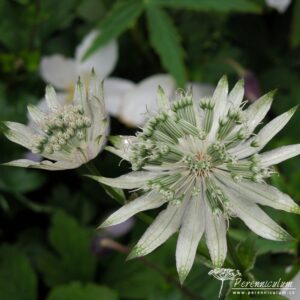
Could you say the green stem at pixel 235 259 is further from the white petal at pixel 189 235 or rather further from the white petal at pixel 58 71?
the white petal at pixel 58 71

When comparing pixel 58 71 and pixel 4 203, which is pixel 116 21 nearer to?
pixel 58 71

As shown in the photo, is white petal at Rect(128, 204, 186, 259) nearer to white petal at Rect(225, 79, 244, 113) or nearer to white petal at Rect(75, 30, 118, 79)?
white petal at Rect(225, 79, 244, 113)

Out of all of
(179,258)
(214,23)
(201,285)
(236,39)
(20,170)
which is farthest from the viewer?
(236,39)

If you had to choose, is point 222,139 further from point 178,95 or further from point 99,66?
point 99,66

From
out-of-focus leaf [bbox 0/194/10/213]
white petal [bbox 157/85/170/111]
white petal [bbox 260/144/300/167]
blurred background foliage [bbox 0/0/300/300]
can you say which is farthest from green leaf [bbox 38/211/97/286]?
white petal [bbox 260/144/300/167]

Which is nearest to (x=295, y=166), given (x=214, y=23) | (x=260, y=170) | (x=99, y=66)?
(x=214, y=23)

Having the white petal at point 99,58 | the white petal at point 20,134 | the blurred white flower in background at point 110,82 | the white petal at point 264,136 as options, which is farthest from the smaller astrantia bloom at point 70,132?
the white petal at point 99,58
